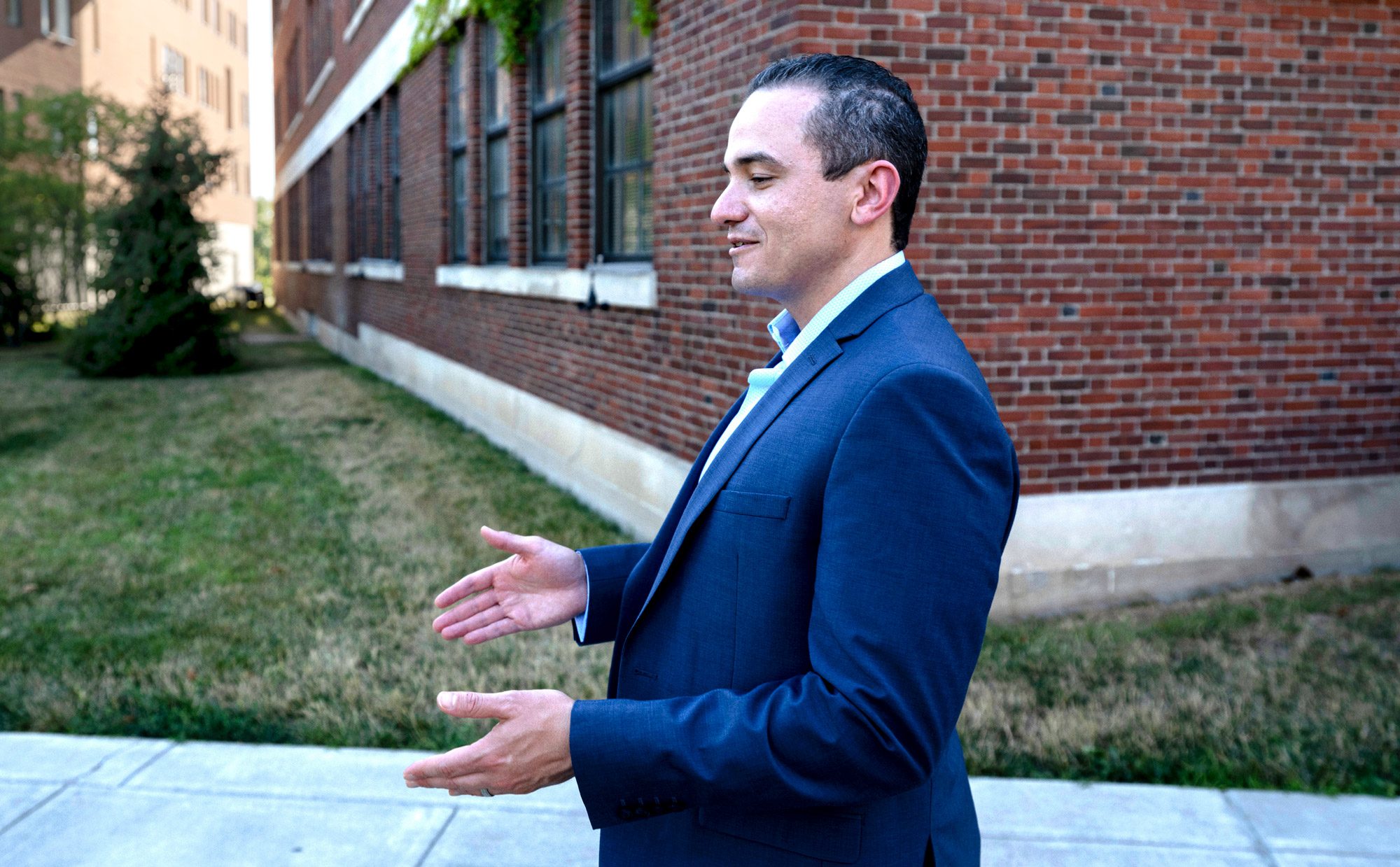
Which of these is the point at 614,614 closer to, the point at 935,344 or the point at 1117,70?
the point at 935,344

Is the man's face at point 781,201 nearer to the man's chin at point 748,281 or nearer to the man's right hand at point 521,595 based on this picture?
the man's chin at point 748,281

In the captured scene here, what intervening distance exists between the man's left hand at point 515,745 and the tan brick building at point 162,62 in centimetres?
1751

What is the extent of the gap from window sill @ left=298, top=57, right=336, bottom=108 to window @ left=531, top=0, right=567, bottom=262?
14.5 m

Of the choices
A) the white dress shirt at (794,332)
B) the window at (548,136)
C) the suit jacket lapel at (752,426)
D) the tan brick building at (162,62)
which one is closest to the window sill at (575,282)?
the window at (548,136)

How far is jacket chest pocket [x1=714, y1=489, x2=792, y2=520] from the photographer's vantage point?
1523 millimetres

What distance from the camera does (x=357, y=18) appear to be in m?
18.7

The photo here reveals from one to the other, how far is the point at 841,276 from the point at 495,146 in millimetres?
10375

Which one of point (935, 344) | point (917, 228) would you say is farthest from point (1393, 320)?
point (935, 344)

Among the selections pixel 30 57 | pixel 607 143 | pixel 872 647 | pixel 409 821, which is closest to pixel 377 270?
pixel 607 143

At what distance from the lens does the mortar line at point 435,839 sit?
3541 mm

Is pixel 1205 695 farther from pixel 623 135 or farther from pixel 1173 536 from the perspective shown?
pixel 623 135

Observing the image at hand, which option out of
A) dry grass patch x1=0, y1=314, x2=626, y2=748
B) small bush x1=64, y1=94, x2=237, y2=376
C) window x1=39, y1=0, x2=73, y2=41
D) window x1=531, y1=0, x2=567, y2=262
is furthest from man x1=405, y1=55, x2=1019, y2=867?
window x1=39, y1=0, x2=73, y2=41

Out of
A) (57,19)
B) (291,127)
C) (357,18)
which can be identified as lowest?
(357,18)

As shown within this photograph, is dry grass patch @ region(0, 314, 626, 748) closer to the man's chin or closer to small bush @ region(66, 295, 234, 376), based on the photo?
the man's chin
